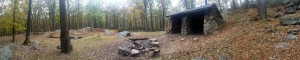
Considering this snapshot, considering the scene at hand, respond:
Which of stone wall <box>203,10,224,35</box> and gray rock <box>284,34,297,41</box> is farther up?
stone wall <box>203,10,224,35</box>

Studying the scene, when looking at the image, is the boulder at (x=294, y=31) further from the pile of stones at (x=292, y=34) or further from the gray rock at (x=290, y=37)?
the gray rock at (x=290, y=37)

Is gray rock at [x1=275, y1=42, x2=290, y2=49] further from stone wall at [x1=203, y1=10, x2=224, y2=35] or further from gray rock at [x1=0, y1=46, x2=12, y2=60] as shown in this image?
gray rock at [x1=0, y1=46, x2=12, y2=60]

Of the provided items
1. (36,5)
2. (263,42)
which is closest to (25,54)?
(263,42)

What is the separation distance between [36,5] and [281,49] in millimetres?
43403

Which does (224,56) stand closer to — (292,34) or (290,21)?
(292,34)

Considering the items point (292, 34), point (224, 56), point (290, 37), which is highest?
point (292, 34)

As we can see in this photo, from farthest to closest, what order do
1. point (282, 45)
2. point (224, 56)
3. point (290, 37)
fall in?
point (290, 37) < point (282, 45) < point (224, 56)

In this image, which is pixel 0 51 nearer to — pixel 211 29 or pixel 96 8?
pixel 211 29

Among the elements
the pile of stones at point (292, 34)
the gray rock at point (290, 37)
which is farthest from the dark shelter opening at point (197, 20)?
the gray rock at point (290, 37)

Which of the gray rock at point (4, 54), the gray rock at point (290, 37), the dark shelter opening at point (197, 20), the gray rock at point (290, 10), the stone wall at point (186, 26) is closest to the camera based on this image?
the gray rock at point (4, 54)

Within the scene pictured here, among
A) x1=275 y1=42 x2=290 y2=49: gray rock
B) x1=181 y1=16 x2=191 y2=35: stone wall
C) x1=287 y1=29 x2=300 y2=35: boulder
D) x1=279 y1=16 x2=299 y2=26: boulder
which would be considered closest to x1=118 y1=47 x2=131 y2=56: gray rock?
x1=181 y1=16 x2=191 y2=35: stone wall

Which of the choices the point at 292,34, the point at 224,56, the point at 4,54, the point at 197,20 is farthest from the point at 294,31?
the point at 4,54

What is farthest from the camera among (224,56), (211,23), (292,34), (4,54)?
(211,23)

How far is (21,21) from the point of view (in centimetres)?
2909
